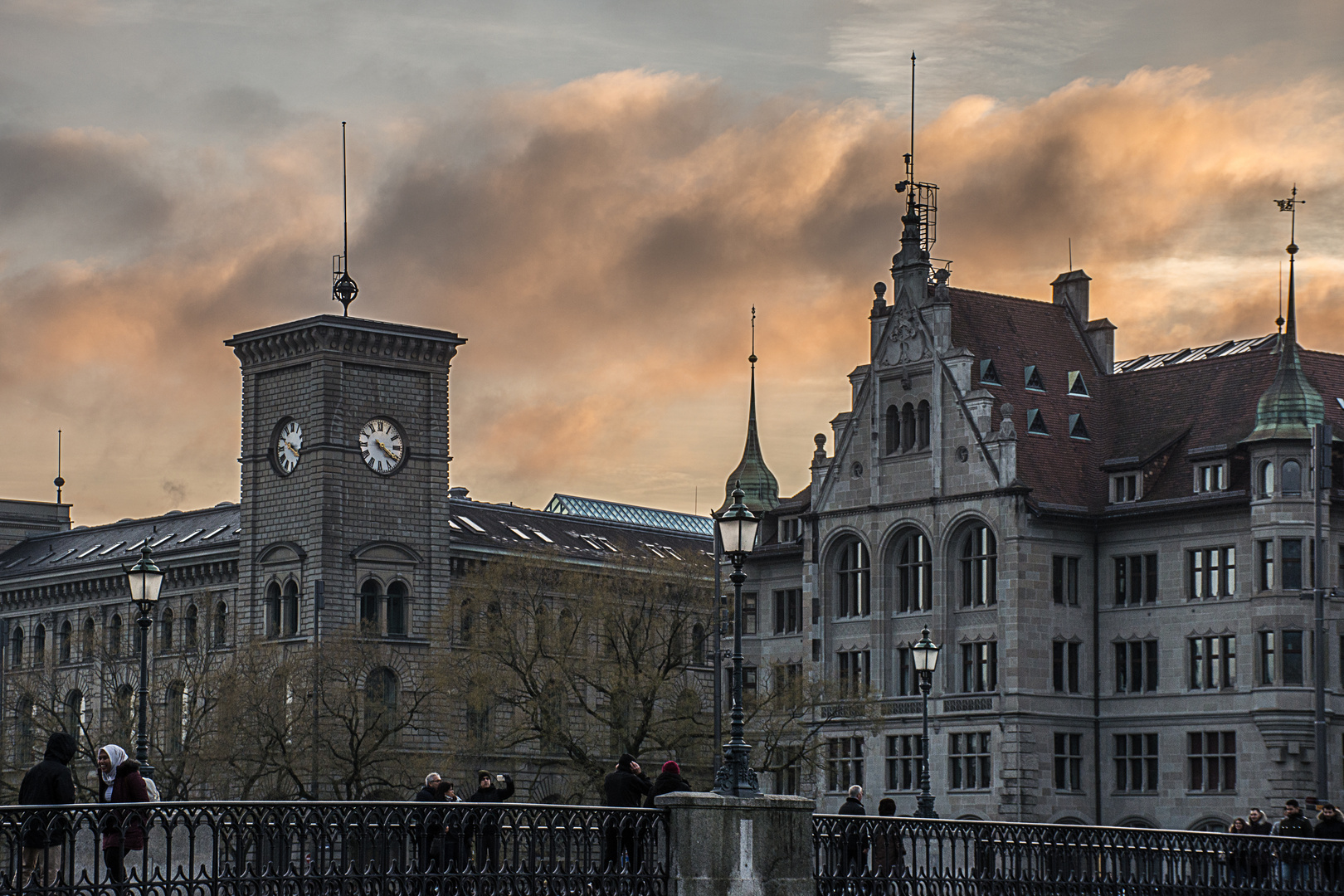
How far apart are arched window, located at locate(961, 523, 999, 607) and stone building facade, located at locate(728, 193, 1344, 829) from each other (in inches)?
4.3

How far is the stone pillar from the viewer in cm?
3594

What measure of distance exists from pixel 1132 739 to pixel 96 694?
5514 cm

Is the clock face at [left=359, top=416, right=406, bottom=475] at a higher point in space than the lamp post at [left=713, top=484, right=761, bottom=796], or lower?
higher

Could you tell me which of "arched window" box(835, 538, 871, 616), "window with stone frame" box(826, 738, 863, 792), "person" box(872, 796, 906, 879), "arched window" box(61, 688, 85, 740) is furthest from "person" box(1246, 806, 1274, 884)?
"arched window" box(61, 688, 85, 740)

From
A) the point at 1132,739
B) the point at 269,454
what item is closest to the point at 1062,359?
the point at 1132,739

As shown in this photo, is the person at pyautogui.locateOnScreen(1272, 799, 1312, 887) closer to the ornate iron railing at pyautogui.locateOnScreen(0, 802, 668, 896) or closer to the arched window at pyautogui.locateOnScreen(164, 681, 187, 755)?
the ornate iron railing at pyautogui.locateOnScreen(0, 802, 668, 896)

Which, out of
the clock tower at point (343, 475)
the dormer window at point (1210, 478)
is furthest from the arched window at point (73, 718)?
the dormer window at point (1210, 478)

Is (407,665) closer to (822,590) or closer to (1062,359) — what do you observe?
(822,590)

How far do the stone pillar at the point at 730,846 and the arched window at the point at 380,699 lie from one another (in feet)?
164

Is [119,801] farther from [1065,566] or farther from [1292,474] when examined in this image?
[1065,566]

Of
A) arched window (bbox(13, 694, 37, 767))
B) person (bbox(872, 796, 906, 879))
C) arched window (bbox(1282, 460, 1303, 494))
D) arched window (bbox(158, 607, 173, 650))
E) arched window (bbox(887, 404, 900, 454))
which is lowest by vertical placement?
person (bbox(872, 796, 906, 879))

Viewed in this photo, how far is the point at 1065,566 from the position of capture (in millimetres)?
88688

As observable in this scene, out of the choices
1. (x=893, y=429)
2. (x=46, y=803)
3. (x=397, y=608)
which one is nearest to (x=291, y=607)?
(x=397, y=608)

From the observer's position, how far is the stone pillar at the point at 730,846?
35938mm
